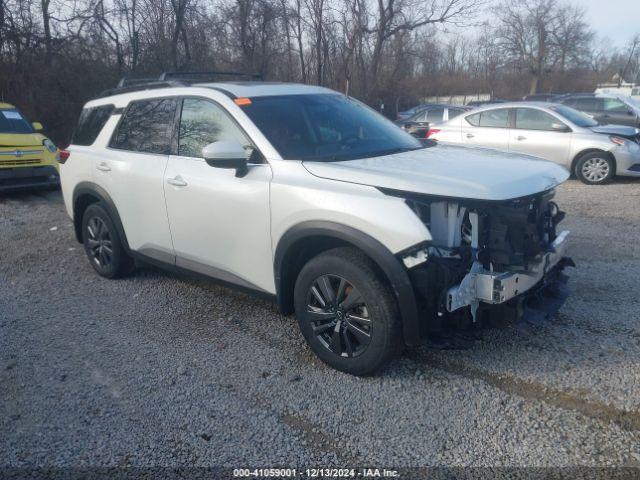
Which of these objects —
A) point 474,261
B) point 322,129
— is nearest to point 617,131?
point 322,129

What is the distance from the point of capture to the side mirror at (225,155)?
3674mm

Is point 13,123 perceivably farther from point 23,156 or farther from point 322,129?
point 322,129

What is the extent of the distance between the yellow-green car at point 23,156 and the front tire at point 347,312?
307 inches

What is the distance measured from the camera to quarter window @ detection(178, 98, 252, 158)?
164 inches

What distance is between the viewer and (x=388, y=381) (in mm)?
3525

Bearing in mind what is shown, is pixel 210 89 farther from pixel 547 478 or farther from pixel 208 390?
pixel 547 478

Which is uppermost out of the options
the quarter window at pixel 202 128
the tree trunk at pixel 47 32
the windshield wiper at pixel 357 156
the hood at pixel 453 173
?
the tree trunk at pixel 47 32

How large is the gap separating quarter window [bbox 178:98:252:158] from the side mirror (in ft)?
0.84

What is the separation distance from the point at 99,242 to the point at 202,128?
1996mm

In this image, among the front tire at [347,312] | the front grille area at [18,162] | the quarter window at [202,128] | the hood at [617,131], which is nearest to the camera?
the front tire at [347,312]

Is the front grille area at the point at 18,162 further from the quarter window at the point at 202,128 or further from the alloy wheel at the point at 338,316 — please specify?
the alloy wheel at the point at 338,316

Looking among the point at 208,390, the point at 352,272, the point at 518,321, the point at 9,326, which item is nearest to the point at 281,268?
the point at 352,272

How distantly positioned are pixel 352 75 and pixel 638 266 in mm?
26052

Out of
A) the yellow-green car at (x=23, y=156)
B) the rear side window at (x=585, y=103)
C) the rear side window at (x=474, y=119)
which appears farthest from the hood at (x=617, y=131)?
the yellow-green car at (x=23, y=156)
